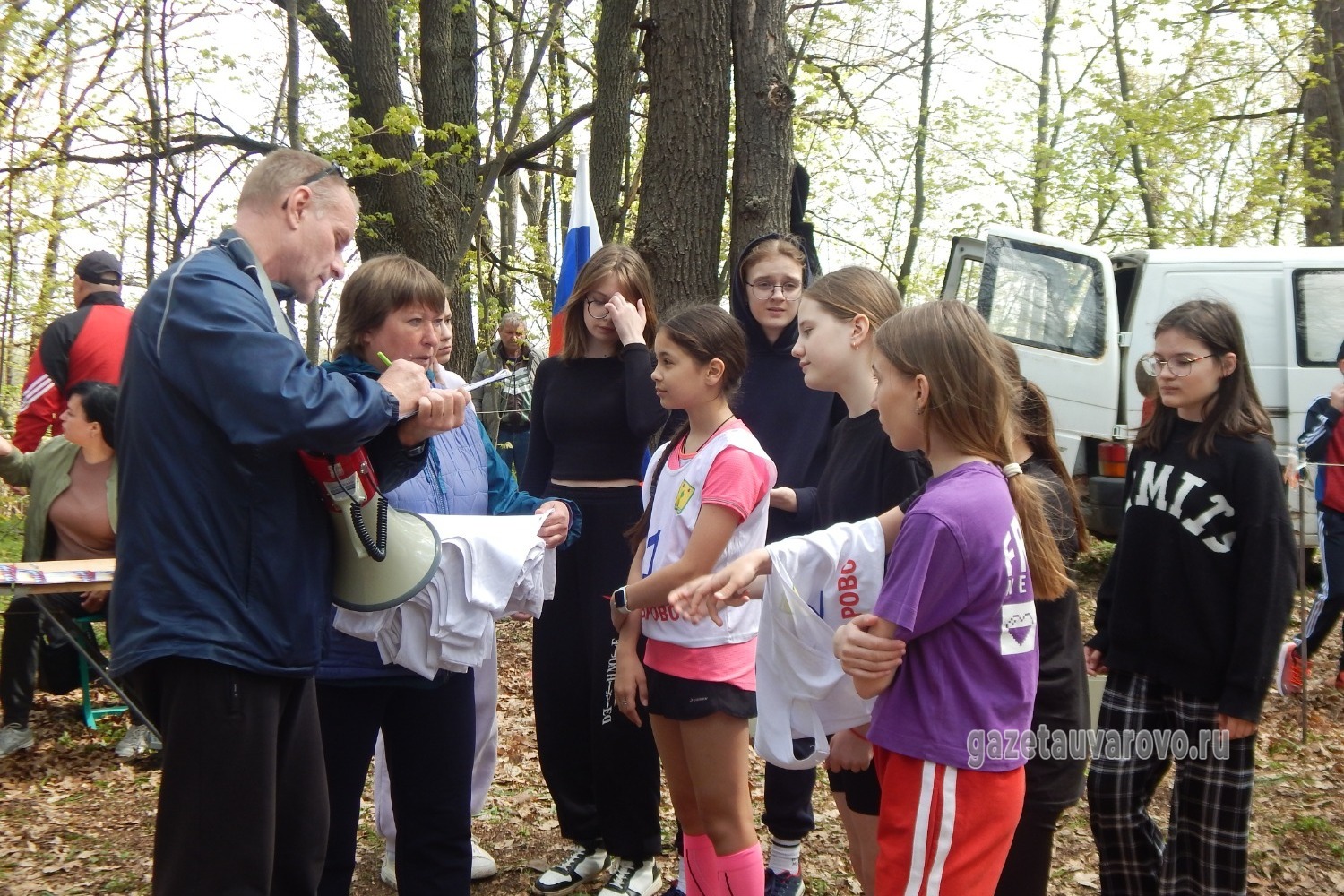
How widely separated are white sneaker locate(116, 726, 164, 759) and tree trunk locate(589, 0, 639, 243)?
14.6 ft

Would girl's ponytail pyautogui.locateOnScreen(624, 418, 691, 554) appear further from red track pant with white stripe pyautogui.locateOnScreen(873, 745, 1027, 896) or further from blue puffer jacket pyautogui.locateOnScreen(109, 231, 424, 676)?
red track pant with white stripe pyautogui.locateOnScreen(873, 745, 1027, 896)

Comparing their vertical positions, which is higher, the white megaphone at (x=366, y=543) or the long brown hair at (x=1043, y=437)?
the long brown hair at (x=1043, y=437)

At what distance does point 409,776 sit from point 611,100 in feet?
20.6

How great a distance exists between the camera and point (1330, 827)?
4227mm

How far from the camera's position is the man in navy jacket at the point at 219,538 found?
Answer: 196 centimetres

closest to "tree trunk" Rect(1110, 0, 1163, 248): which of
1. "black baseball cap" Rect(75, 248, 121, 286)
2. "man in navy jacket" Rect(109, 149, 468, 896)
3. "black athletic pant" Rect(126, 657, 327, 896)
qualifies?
"black baseball cap" Rect(75, 248, 121, 286)

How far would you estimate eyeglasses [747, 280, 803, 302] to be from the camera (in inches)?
139

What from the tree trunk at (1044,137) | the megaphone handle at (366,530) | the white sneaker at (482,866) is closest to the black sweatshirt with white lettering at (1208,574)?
the megaphone handle at (366,530)

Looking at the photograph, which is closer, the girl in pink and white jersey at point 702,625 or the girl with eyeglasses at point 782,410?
the girl in pink and white jersey at point 702,625

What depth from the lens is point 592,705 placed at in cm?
354

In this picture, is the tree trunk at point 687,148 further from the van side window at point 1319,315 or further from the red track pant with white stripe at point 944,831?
the van side window at point 1319,315

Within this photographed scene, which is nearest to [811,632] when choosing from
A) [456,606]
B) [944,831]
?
[944,831]

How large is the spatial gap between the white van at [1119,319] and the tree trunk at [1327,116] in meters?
3.68

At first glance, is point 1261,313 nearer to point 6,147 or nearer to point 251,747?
point 251,747
